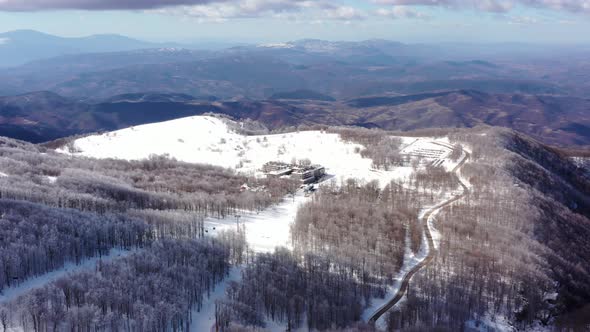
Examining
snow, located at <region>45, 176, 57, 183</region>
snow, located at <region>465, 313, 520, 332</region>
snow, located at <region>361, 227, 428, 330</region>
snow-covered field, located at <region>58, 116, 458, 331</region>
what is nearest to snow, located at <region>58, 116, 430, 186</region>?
snow-covered field, located at <region>58, 116, 458, 331</region>

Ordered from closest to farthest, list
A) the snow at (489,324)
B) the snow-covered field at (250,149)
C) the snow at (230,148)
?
the snow at (489,324) < the snow-covered field at (250,149) < the snow at (230,148)

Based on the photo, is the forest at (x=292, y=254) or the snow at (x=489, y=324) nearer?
the forest at (x=292, y=254)

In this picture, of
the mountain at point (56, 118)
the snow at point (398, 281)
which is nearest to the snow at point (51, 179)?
the snow at point (398, 281)

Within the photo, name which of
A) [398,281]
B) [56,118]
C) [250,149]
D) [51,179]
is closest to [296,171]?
[250,149]

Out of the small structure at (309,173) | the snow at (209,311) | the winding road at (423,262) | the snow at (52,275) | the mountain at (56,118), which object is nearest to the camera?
the snow at (52,275)

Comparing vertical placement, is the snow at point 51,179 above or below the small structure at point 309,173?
above

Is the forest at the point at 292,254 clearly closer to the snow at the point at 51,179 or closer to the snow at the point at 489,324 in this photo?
the snow at the point at 489,324
